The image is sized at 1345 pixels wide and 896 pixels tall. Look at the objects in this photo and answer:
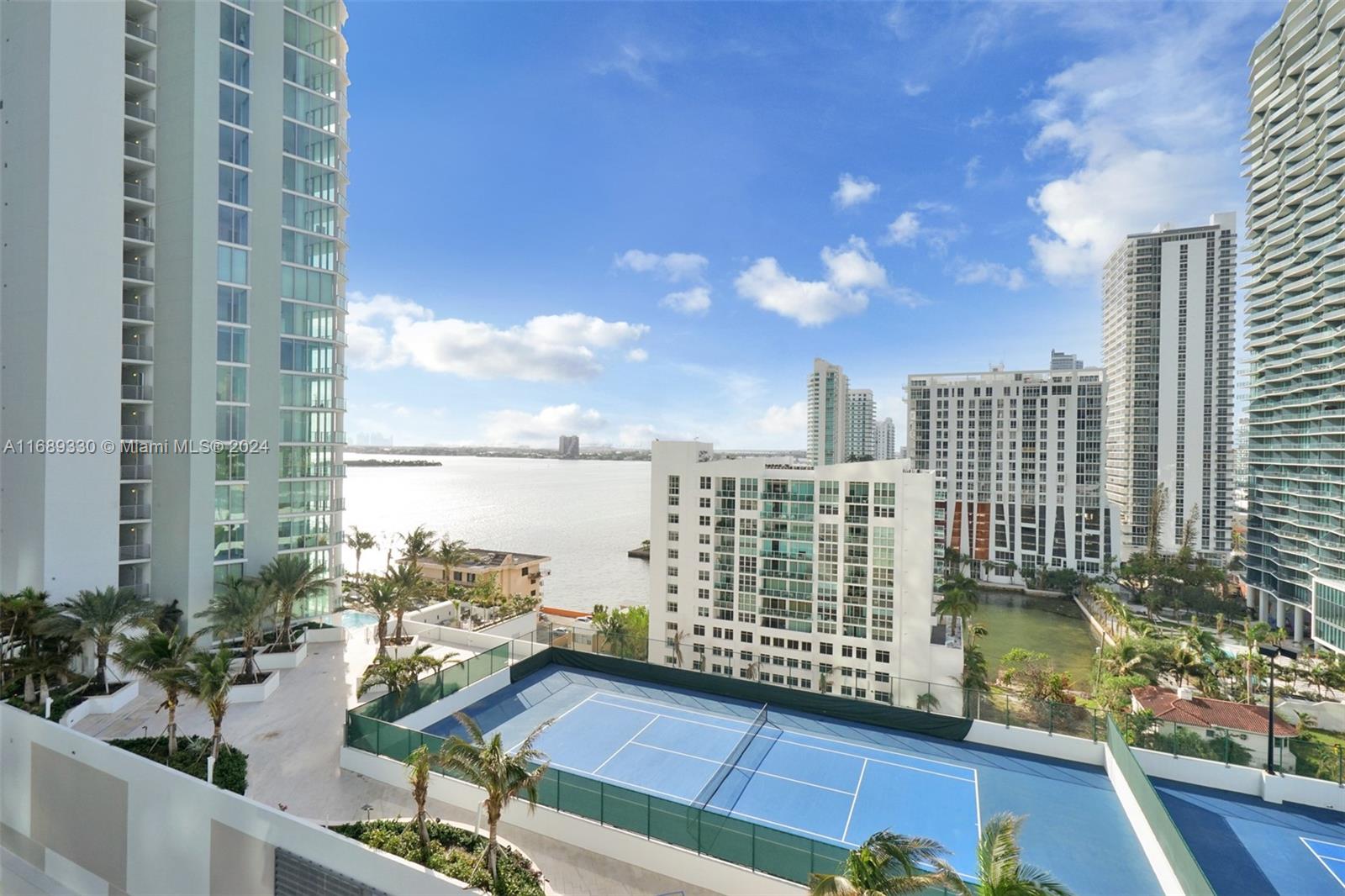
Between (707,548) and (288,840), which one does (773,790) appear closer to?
(288,840)

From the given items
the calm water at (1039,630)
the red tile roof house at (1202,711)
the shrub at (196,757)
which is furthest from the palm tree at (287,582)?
the calm water at (1039,630)

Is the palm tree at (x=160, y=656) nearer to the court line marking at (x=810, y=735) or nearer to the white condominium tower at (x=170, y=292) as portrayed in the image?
the white condominium tower at (x=170, y=292)

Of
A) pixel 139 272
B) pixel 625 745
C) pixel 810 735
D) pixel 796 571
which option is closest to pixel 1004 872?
pixel 810 735

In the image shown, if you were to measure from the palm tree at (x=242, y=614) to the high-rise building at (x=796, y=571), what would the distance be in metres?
19.4

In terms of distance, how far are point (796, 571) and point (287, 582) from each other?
24.9m

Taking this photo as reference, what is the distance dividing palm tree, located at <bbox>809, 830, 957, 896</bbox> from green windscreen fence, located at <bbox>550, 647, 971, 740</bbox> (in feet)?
28.9

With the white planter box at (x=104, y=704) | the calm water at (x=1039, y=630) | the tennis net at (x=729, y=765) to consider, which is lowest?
the calm water at (x=1039, y=630)

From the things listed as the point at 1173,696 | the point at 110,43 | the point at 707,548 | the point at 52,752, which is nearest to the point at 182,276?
the point at 110,43

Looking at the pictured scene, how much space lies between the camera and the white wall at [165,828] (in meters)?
9.14

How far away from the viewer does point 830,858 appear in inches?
371

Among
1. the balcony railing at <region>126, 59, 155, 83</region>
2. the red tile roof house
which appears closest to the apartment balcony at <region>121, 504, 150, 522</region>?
the balcony railing at <region>126, 59, 155, 83</region>

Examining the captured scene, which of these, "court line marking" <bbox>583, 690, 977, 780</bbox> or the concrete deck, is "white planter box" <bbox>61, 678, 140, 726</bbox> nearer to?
the concrete deck

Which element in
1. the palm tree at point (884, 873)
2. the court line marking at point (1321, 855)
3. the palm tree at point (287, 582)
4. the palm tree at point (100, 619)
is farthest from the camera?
the palm tree at point (287, 582)

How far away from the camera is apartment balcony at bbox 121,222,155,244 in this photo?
2227 centimetres
